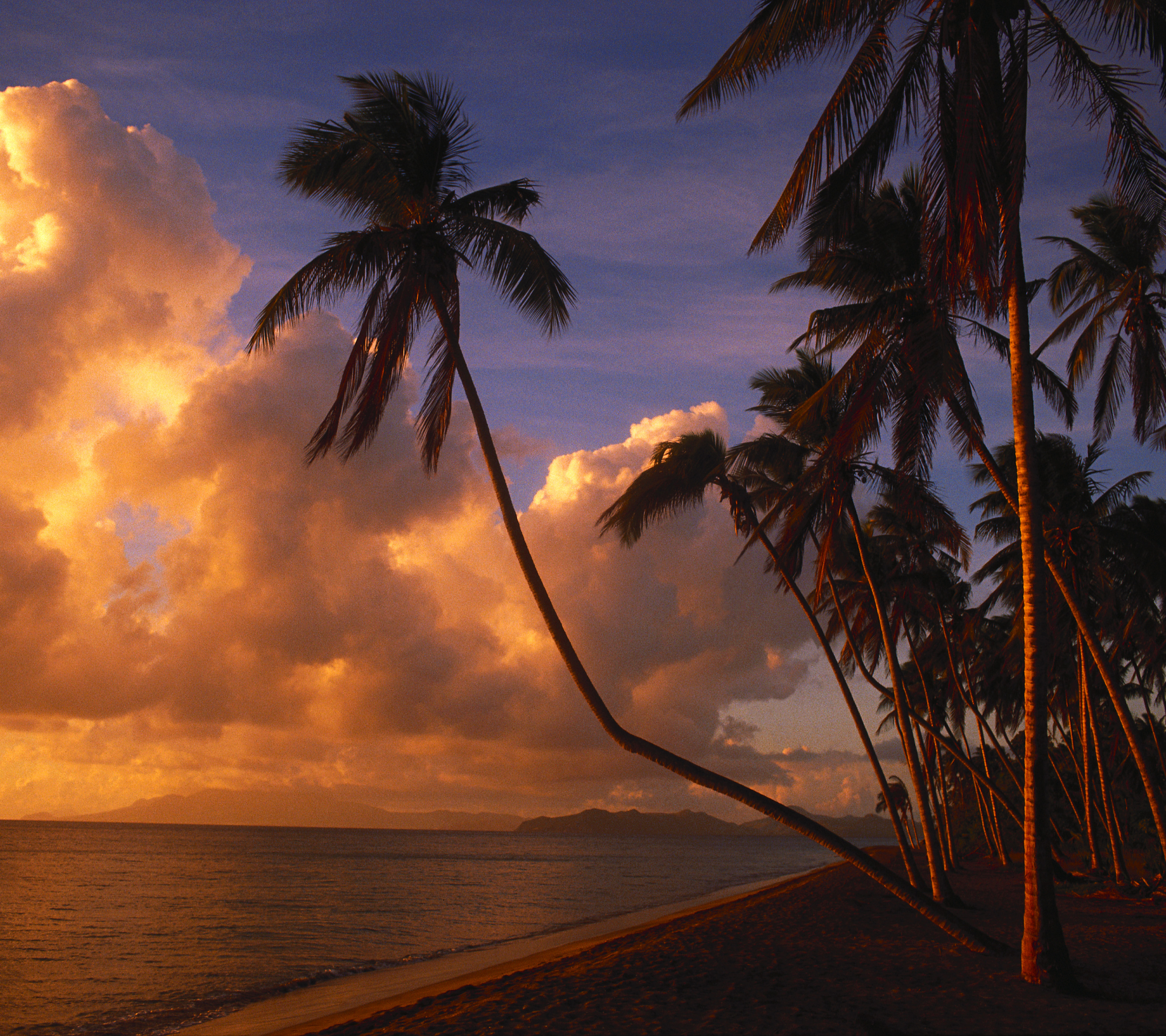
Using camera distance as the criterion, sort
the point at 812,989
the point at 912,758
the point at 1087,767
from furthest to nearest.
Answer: the point at 1087,767 < the point at 912,758 < the point at 812,989

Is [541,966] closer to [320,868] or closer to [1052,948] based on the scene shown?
[1052,948]

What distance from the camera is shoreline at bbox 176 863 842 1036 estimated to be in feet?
29.2

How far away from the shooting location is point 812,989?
7.09 meters

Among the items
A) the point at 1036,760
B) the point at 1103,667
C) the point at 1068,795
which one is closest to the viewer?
the point at 1036,760

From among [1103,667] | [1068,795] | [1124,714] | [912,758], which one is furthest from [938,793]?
[1103,667]

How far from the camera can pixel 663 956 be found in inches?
364

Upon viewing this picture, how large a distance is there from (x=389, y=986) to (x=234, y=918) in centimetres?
1244

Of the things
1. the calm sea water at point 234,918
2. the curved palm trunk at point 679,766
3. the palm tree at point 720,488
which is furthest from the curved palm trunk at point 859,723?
the calm sea water at point 234,918

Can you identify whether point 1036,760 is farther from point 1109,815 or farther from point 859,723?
point 1109,815

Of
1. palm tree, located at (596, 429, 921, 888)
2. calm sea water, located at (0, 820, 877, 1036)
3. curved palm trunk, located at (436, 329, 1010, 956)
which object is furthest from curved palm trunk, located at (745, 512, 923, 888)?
calm sea water, located at (0, 820, 877, 1036)

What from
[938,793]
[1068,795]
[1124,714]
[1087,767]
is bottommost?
[938,793]

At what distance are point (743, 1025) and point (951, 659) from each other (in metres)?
16.2

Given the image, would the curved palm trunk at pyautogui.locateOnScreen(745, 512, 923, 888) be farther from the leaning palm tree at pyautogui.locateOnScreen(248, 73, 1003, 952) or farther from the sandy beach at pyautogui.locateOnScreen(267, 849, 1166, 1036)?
the leaning palm tree at pyautogui.locateOnScreen(248, 73, 1003, 952)

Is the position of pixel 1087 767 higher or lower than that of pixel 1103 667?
lower
